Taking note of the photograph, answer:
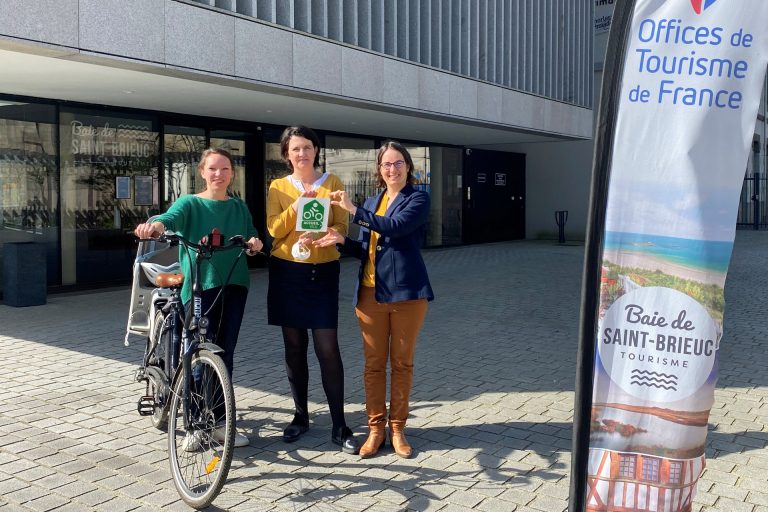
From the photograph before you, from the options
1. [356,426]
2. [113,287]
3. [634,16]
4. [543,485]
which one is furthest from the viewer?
[113,287]

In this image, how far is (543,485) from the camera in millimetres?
3904

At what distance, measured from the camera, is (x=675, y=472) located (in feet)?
8.45

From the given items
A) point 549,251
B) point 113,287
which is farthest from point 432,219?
point 113,287

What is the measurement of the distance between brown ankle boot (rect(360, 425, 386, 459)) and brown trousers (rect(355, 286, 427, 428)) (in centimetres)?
3

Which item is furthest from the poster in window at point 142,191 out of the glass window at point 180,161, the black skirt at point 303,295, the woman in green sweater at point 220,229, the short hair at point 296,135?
the black skirt at point 303,295

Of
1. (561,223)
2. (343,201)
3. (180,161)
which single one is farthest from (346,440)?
(561,223)

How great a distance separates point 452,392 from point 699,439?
3.22 metres

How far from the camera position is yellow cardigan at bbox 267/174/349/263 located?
13.9 feet

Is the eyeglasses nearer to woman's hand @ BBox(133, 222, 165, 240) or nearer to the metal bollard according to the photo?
woman's hand @ BBox(133, 222, 165, 240)

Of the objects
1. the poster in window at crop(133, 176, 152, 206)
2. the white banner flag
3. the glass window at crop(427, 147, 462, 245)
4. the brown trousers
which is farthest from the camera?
the glass window at crop(427, 147, 462, 245)

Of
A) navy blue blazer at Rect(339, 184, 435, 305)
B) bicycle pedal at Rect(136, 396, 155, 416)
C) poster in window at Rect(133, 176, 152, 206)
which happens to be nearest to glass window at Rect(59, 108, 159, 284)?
poster in window at Rect(133, 176, 152, 206)

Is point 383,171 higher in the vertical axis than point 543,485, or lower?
higher

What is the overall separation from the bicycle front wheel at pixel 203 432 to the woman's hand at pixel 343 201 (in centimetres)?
106

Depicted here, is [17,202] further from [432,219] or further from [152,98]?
[432,219]
